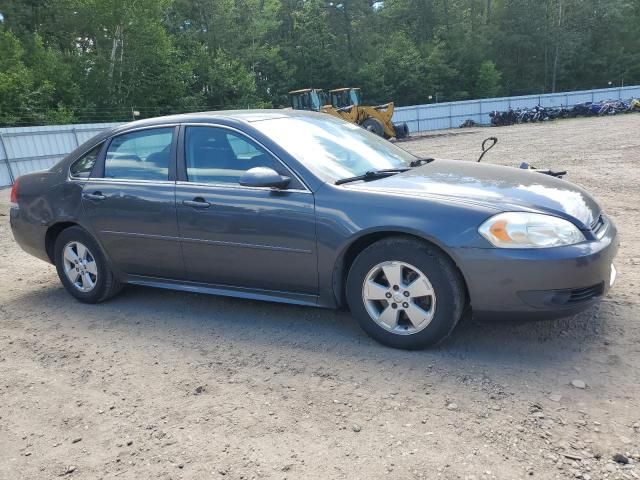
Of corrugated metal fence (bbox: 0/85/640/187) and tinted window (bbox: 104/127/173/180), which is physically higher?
tinted window (bbox: 104/127/173/180)

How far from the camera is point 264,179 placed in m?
3.86

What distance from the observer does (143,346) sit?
4.16 m

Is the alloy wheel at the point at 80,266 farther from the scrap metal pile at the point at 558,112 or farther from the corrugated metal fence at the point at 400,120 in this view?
the scrap metal pile at the point at 558,112

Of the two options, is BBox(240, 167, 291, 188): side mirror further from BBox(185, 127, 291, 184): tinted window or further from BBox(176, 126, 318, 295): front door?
BBox(185, 127, 291, 184): tinted window

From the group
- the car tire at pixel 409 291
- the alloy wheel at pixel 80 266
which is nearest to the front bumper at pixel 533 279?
the car tire at pixel 409 291

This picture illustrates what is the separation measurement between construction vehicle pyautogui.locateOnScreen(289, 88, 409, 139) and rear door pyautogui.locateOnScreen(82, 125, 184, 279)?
1736cm

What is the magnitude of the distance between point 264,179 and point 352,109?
22325 millimetres

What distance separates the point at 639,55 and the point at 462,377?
6354cm

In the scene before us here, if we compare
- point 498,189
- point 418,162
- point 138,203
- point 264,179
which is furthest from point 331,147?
point 138,203

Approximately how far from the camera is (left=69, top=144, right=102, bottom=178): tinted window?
16.5 ft

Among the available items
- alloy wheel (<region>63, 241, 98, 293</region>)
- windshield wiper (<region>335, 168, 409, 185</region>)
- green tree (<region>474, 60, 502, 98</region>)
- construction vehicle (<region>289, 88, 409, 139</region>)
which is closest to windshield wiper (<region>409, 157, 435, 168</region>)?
windshield wiper (<region>335, 168, 409, 185</region>)

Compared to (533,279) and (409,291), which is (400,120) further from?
(533,279)

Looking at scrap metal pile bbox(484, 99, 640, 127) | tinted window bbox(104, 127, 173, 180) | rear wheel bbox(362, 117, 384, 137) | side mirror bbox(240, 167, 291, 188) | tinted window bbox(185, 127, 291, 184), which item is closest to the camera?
side mirror bbox(240, 167, 291, 188)

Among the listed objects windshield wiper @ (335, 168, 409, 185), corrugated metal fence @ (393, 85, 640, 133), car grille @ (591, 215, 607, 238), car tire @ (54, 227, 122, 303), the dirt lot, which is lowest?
corrugated metal fence @ (393, 85, 640, 133)
